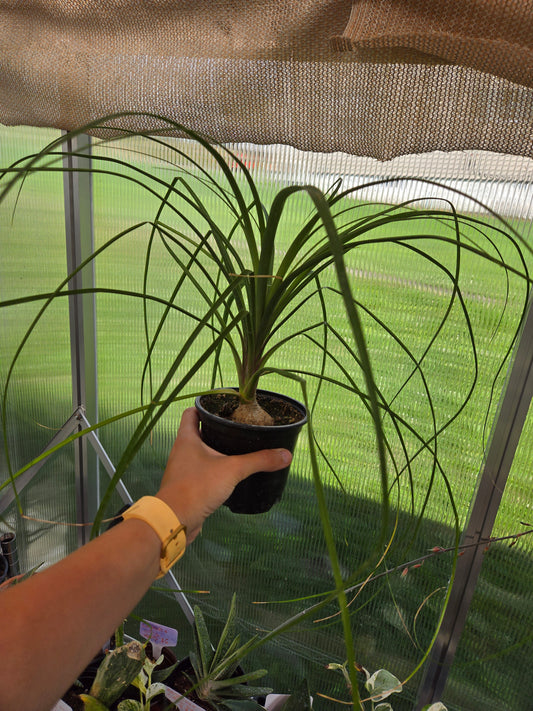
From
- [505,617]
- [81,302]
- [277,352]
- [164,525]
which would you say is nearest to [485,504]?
[505,617]

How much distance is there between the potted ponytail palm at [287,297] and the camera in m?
0.42

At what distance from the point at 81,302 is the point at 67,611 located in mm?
821

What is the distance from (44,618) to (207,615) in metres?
0.83

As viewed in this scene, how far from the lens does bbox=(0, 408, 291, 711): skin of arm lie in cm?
30

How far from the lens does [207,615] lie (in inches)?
41.2

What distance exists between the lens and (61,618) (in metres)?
0.32

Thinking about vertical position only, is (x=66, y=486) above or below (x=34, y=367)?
below

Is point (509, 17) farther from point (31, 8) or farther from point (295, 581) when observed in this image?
point (295, 581)

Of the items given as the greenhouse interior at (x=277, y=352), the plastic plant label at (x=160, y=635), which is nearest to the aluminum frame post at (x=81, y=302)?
the greenhouse interior at (x=277, y=352)

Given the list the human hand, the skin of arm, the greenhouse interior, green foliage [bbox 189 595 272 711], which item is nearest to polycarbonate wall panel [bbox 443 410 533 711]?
the greenhouse interior

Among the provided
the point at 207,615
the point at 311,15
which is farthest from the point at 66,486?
the point at 311,15

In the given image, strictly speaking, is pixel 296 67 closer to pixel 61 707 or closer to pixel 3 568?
pixel 61 707

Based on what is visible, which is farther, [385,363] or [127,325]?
[127,325]

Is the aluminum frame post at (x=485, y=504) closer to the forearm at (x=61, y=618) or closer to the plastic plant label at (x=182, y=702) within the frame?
the plastic plant label at (x=182, y=702)
